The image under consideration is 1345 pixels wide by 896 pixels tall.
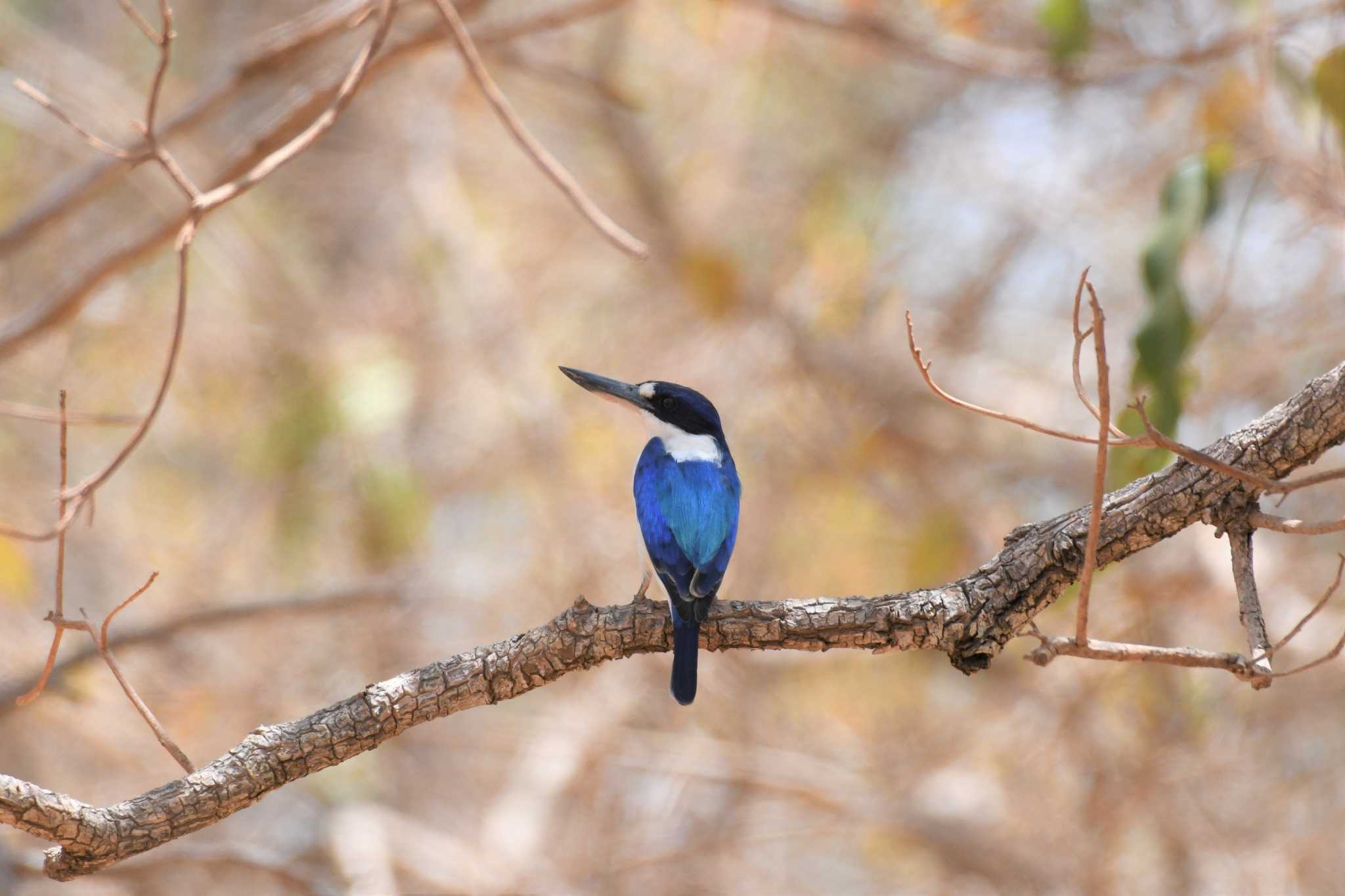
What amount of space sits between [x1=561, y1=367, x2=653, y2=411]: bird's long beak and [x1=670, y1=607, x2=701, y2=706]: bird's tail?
1.43m

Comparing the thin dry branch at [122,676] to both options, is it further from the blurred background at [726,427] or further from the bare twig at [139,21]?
the blurred background at [726,427]

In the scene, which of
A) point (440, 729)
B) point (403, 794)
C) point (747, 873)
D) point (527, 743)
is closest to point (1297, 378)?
point (747, 873)

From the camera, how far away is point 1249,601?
7.34 ft

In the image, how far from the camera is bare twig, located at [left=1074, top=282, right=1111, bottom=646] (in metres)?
1.86

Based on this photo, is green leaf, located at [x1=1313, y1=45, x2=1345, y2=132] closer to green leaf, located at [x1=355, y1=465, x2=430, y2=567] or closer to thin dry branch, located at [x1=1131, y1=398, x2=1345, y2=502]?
thin dry branch, located at [x1=1131, y1=398, x2=1345, y2=502]

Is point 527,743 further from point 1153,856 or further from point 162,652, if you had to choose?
point 1153,856

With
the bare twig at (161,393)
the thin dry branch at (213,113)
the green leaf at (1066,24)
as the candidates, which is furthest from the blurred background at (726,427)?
the bare twig at (161,393)

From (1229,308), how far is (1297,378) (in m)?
0.53

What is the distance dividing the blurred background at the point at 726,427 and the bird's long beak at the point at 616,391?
1025 mm

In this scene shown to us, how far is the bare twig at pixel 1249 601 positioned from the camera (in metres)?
2.14

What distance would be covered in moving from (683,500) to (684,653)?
90 cm

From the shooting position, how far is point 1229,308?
6777 mm

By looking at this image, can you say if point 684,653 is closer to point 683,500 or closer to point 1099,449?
point 683,500

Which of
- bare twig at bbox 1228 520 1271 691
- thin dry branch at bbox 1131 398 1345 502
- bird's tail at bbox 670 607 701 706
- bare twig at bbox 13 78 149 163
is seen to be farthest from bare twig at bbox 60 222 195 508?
bare twig at bbox 1228 520 1271 691
